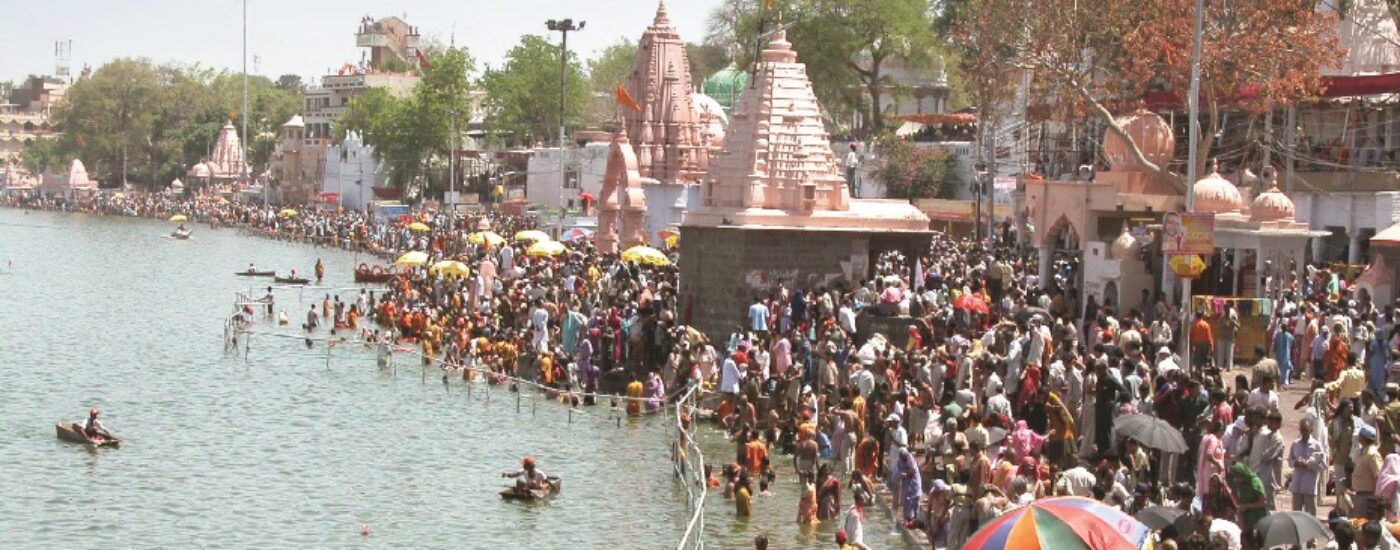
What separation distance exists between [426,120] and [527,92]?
419 centimetres

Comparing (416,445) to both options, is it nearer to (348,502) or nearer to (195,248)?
(348,502)

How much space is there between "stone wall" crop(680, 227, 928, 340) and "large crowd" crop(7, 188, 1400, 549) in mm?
341

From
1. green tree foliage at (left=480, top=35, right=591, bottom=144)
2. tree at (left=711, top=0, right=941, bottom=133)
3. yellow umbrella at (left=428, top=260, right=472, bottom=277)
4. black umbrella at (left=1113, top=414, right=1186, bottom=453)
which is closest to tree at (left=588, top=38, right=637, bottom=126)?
green tree foliage at (left=480, top=35, right=591, bottom=144)

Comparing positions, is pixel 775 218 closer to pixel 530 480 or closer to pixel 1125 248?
pixel 1125 248

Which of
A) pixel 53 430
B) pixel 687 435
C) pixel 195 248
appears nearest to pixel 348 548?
pixel 687 435

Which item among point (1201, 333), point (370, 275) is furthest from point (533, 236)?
point (1201, 333)

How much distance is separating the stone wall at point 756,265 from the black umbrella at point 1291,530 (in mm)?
15733

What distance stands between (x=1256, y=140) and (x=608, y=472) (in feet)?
37.6

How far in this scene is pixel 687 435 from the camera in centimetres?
2047

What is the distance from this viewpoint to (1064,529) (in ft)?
36.5

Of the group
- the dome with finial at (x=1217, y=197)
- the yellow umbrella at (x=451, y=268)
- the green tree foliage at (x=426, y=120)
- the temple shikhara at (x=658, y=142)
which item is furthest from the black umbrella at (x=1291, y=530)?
the green tree foliage at (x=426, y=120)

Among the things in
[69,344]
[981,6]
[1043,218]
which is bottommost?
[69,344]

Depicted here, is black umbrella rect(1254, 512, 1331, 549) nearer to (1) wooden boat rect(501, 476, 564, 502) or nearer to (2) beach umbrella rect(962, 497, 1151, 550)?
(2) beach umbrella rect(962, 497, 1151, 550)

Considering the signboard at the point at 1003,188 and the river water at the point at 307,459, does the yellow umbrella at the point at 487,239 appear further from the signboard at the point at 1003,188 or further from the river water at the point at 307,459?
the signboard at the point at 1003,188
